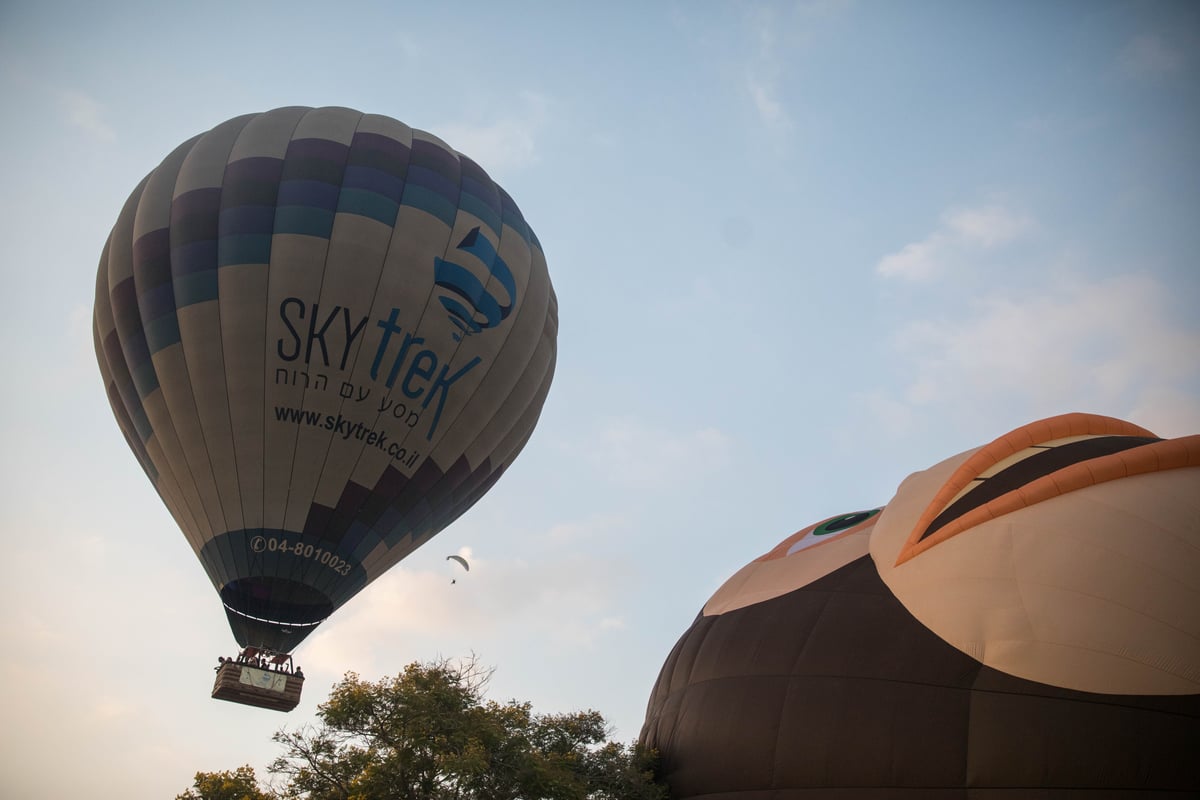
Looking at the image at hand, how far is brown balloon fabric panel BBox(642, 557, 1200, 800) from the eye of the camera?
11.2m

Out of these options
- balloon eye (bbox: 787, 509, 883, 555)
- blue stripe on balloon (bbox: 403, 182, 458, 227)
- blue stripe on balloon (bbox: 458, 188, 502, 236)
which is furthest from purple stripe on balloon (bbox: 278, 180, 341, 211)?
balloon eye (bbox: 787, 509, 883, 555)

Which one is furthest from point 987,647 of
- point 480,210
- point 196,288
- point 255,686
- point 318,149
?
point 318,149

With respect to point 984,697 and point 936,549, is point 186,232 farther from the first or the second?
point 984,697

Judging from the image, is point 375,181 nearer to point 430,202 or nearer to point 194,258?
point 430,202

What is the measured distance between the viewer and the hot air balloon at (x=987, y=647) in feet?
37.3

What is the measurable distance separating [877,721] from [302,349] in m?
11.7

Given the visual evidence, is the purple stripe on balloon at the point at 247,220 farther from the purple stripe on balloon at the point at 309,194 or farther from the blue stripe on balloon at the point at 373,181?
the blue stripe on balloon at the point at 373,181

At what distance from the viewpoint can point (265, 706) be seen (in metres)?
17.3

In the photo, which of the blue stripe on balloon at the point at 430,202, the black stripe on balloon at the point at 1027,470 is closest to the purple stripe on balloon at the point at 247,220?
the blue stripe on balloon at the point at 430,202

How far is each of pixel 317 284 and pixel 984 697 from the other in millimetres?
13160

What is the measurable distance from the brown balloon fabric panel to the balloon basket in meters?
6.70

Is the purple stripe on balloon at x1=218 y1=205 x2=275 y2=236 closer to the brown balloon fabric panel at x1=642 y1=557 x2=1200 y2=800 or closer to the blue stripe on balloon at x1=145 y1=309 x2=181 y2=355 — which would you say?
the blue stripe on balloon at x1=145 y1=309 x2=181 y2=355

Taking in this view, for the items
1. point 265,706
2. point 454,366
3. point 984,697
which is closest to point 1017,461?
point 984,697

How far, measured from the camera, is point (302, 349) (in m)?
17.9
